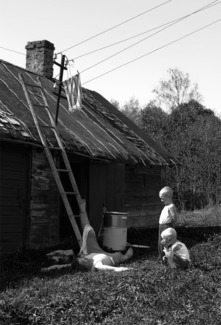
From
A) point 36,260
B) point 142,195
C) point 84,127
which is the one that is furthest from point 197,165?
point 36,260

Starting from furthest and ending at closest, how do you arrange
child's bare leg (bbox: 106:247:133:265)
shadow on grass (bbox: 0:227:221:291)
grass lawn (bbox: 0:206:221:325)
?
child's bare leg (bbox: 106:247:133:265)
shadow on grass (bbox: 0:227:221:291)
grass lawn (bbox: 0:206:221:325)

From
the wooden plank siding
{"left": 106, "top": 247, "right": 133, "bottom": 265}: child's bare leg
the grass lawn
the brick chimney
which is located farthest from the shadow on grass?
the brick chimney

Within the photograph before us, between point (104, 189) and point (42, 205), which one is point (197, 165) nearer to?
point (104, 189)

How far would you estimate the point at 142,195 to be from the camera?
52.1 ft

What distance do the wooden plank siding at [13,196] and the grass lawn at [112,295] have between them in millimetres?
1241

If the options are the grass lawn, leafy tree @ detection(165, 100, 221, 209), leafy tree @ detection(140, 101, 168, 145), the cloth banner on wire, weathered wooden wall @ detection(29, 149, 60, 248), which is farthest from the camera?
leafy tree @ detection(140, 101, 168, 145)

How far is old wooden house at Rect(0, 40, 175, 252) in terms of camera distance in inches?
387

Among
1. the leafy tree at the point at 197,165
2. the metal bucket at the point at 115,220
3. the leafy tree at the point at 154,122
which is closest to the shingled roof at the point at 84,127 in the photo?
the metal bucket at the point at 115,220

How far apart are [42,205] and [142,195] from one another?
5.85m

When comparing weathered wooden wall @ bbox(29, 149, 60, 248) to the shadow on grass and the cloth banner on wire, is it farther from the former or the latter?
the cloth banner on wire

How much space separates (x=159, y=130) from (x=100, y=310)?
2824 centimetres

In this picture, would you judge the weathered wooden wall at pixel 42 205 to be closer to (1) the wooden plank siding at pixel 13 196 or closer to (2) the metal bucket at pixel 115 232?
(1) the wooden plank siding at pixel 13 196

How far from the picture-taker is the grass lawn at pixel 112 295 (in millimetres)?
5320

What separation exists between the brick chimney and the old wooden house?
3cm
